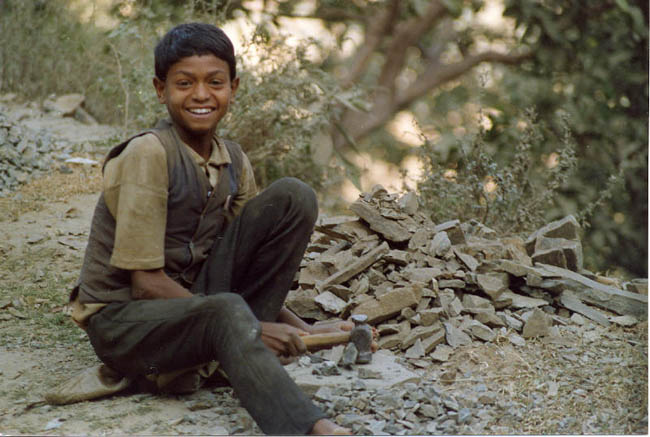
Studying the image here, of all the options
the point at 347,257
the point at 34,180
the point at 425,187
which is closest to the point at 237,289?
the point at 347,257

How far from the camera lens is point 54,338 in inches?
122

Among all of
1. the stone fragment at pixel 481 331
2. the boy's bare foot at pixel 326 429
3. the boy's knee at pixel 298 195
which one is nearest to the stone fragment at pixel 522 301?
the stone fragment at pixel 481 331

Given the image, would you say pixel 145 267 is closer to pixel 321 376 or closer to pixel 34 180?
pixel 321 376

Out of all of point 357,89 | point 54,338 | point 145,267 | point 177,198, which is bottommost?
point 54,338

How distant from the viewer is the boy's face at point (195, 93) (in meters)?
2.40

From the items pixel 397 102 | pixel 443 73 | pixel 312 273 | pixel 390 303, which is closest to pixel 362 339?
pixel 390 303

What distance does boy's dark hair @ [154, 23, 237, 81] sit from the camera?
2.38m

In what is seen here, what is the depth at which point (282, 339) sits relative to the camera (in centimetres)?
229

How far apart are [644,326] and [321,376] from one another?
5.02 feet

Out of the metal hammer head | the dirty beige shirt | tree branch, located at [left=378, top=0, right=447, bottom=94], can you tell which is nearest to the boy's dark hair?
the dirty beige shirt

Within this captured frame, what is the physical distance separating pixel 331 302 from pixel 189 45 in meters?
1.22

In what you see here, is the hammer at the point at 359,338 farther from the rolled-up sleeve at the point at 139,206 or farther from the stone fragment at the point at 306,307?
the rolled-up sleeve at the point at 139,206

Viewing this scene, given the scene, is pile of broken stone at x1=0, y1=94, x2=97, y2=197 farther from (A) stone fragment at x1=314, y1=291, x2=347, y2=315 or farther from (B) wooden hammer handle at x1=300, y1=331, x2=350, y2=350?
(B) wooden hammer handle at x1=300, y1=331, x2=350, y2=350

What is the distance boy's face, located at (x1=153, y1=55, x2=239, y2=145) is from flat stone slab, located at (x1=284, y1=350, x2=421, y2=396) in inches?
36.8
